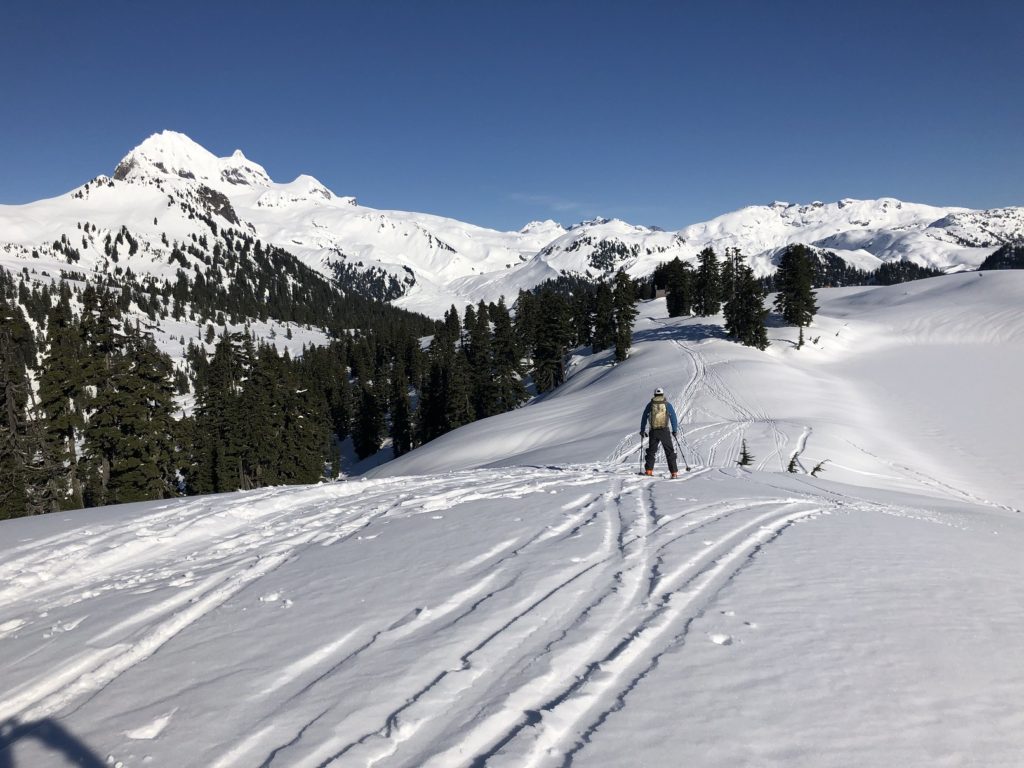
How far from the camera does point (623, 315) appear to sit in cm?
6197

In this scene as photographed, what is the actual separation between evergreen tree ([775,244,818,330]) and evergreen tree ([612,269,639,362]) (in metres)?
16.3

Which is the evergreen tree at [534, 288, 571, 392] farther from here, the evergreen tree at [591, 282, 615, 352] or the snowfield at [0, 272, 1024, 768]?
the snowfield at [0, 272, 1024, 768]

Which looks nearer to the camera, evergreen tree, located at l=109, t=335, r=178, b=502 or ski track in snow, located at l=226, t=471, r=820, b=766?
ski track in snow, located at l=226, t=471, r=820, b=766

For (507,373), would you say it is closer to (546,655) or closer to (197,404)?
(197,404)

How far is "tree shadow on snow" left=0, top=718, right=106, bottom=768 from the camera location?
3298 mm

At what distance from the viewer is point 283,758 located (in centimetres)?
312

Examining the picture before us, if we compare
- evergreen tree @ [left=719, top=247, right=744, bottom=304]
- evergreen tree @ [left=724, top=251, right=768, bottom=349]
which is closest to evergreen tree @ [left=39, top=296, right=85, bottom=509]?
evergreen tree @ [left=724, top=251, right=768, bottom=349]

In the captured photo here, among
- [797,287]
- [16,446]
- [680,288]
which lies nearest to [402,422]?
[16,446]

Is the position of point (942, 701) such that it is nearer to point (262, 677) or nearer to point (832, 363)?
point (262, 677)

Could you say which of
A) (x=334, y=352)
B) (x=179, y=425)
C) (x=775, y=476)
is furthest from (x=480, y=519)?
(x=334, y=352)

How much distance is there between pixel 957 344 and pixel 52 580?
73181 mm

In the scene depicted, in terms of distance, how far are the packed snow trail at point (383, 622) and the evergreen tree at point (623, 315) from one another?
51.3m

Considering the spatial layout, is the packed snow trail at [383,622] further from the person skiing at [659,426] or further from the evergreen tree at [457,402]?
the evergreen tree at [457,402]

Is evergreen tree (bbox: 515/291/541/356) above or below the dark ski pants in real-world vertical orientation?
above
